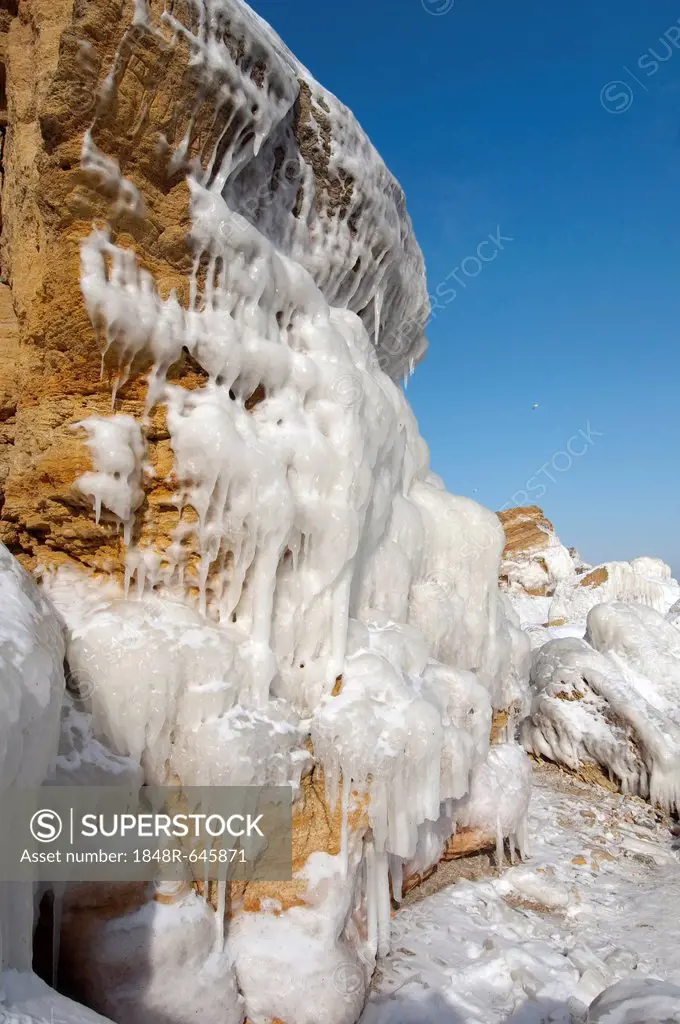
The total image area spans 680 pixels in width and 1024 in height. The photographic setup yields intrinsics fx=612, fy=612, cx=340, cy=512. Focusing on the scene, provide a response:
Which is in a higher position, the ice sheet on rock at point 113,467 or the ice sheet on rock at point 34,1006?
the ice sheet on rock at point 113,467

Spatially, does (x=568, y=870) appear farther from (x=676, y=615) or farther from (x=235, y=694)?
(x=676, y=615)

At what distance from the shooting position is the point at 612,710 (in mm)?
8148

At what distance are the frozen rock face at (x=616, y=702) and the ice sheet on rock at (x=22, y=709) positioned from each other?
285 inches

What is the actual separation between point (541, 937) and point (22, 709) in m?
4.20

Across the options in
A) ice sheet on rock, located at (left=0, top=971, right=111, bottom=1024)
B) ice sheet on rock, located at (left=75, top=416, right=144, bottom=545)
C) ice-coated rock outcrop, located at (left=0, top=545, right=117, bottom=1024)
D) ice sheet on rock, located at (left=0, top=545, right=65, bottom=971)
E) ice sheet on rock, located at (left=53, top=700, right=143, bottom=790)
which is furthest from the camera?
ice sheet on rock, located at (left=75, top=416, right=144, bottom=545)

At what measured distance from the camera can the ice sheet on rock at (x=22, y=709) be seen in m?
2.20

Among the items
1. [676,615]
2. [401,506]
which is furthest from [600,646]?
[401,506]

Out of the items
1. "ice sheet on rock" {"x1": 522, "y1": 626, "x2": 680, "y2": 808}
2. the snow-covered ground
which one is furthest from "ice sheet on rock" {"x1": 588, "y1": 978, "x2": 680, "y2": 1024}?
"ice sheet on rock" {"x1": 522, "y1": 626, "x2": 680, "y2": 808}

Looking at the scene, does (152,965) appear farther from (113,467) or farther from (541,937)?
(541,937)

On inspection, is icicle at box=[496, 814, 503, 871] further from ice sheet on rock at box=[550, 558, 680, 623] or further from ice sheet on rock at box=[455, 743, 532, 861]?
ice sheet on rock at box=[550, 558, 680, 623]

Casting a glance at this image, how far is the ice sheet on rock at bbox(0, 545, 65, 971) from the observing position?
220 cm

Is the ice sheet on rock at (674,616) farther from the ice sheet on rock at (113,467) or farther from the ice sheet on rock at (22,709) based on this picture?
the ice sheet on rock at (22,709)

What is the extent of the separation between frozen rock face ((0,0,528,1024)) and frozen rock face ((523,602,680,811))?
4064 millimetres

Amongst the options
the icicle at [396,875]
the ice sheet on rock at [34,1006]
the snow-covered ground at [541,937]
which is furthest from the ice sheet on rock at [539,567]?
the ice sheet on rock at [34,1006]
